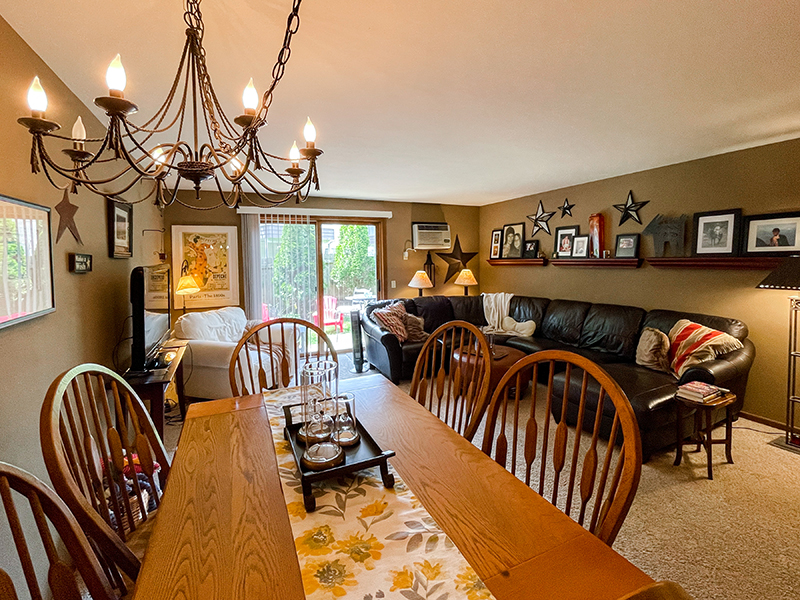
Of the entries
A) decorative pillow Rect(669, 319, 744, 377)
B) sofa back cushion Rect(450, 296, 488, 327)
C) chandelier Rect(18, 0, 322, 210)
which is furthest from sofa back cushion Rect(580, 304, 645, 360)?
chandelier Rect(18, 0, 322, 210)

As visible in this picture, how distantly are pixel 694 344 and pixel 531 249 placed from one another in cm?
265

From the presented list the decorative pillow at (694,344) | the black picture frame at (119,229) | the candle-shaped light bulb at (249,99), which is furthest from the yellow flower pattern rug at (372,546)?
the decorative pillow at (694,344)

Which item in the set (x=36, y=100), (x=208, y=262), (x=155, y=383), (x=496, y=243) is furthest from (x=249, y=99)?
(x=496, y=243)

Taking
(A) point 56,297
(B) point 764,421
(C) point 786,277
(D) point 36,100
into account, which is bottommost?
(B) point 764,421

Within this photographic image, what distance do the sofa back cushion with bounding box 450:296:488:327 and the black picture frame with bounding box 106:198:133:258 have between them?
3954mm

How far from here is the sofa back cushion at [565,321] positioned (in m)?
4.44

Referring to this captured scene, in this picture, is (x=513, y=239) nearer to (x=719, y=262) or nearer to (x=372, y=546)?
(x=719, y=262)

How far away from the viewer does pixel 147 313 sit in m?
2.73

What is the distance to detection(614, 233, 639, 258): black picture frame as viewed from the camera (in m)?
4.09

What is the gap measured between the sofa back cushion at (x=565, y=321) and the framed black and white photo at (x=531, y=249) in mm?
865

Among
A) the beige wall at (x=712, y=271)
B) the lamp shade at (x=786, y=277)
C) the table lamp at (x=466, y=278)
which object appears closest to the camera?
the lamp shade at (x=786, y=277)

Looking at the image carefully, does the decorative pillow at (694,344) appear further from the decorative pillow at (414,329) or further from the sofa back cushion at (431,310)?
the sofa back cushion at (431,310)

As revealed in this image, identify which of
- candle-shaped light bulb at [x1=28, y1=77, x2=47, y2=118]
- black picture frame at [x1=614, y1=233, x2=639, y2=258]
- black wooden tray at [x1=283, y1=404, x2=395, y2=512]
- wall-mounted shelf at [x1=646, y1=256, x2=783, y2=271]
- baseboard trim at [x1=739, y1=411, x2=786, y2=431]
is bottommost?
baseboard trim at [x1=739, y1=411, x2=786, y2=431]

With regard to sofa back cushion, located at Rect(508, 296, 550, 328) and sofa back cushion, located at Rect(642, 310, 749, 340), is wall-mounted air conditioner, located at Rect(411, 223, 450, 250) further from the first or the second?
sofa back cushion, located at Rect(642, 310, 749, 340)
